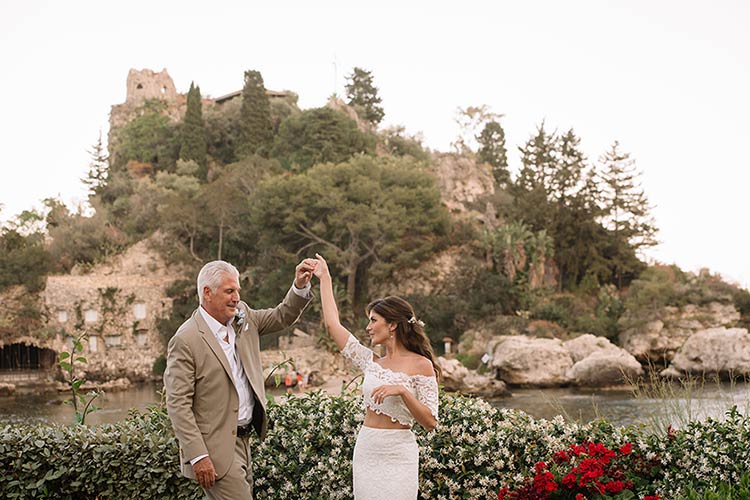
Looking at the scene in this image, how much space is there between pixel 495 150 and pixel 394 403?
1875 inches

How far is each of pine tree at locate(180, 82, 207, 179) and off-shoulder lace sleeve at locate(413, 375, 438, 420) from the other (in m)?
42.9

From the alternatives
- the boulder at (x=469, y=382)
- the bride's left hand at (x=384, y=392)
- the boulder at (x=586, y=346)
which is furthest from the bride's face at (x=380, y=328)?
the boulder at (x=586, y=346)

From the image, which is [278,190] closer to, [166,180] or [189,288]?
[189,288]

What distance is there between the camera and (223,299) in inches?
145

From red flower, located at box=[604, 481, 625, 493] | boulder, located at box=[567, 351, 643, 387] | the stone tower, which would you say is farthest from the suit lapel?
the stone tower

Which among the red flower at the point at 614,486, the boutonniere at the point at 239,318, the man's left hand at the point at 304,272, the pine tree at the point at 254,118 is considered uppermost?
the pine tree at the point at 254,118

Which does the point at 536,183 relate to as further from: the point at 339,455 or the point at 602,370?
the point at 339,455

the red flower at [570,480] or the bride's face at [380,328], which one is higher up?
the bride's face at [380,328]

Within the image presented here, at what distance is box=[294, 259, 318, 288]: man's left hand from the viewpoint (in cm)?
385

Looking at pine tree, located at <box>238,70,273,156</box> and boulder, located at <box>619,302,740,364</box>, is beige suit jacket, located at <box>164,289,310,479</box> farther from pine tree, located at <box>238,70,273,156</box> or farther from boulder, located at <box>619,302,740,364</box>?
pine tree, located at <box>238,70,273,156</box>

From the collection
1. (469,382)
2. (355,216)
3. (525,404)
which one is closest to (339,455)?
(525,404)

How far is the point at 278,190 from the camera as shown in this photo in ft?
107

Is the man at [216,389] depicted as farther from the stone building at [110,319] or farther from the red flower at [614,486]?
the stone building at [110,319]

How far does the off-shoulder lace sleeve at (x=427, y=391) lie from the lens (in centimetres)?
351
